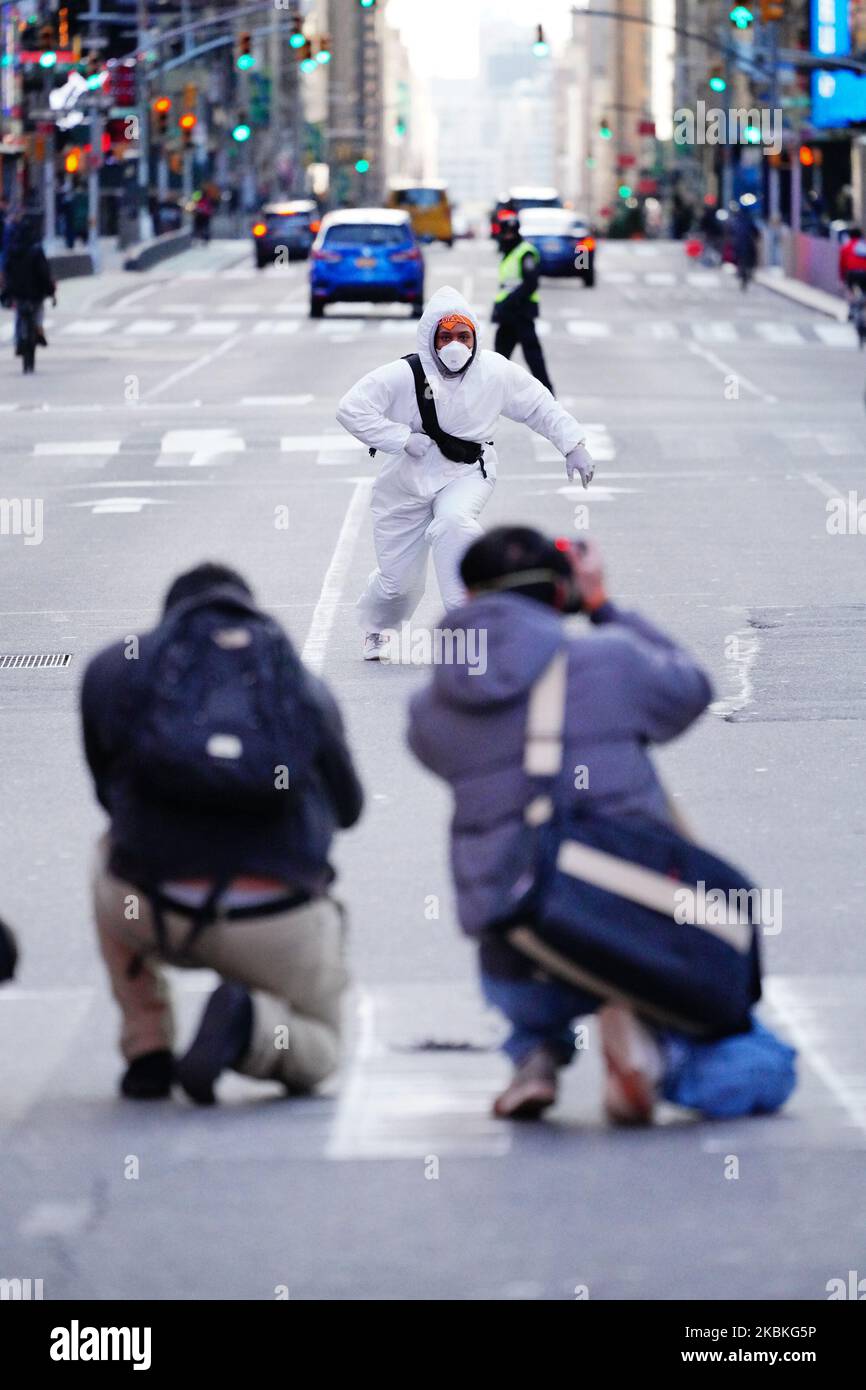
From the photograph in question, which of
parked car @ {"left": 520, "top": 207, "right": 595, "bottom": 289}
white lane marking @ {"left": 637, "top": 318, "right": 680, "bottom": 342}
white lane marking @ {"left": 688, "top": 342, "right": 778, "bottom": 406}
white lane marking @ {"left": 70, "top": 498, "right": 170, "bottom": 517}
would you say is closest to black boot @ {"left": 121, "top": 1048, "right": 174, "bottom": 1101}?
white lane marking @ {"left": 70, "top": 498, "right": 170, "bottom": 517}

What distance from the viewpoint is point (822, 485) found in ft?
68.9

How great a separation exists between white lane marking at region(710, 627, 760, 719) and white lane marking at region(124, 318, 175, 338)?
1244 inches

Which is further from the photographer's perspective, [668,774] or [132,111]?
[132,111]

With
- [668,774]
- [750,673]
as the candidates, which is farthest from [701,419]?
[668,774]

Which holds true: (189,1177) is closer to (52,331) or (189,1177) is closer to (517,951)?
(517,951)

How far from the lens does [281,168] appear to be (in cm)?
16662

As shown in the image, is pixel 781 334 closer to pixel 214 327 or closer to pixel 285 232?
pixel 214 327

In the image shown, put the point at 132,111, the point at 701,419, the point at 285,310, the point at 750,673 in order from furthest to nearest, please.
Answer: the point at 132,111
the point at 285,310
the point at 701,419
the point at 750,673

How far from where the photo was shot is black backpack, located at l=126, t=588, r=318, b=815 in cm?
589

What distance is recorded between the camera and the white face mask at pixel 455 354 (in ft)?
40.2

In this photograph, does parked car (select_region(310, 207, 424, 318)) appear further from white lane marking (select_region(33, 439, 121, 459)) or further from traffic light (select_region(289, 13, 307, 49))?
white lane marking (select_region(33, 439, 121, 459))

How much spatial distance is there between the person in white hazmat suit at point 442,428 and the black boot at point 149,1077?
632 cm

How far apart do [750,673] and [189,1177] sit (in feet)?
23.8

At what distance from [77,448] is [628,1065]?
1947cm
